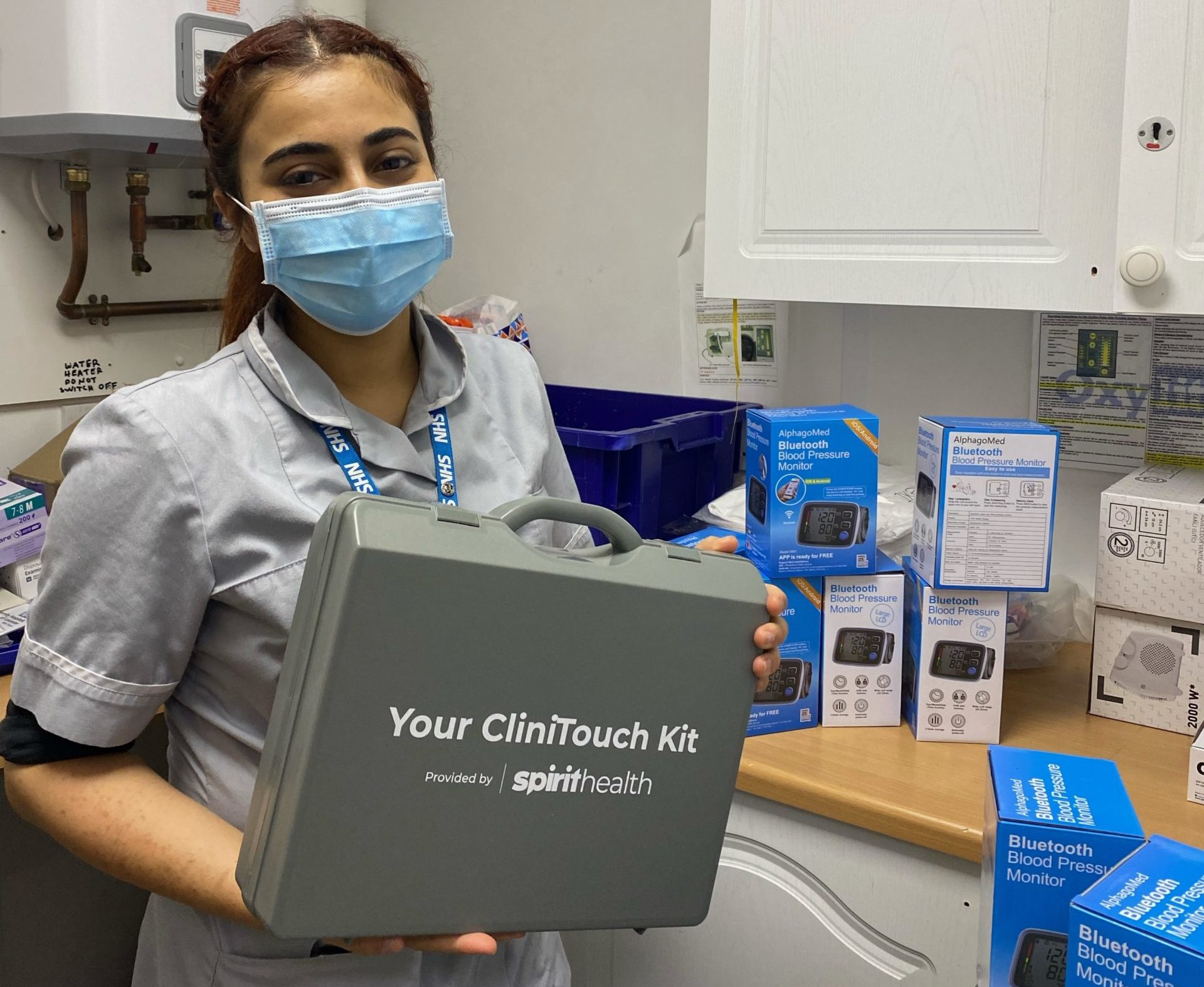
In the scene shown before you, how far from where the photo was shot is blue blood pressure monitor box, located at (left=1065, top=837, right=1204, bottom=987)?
0.47m

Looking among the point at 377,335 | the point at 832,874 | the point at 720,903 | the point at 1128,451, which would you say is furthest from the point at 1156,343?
the point at 377,335

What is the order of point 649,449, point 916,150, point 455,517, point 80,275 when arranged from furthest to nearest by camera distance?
point 80,275 < point 649,449 < point 916,150 < point 455,517

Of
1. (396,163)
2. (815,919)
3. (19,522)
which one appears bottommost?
(815,919)

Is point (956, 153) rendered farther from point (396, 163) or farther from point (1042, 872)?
point (1042, 872)

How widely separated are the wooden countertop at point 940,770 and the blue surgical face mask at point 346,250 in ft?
2.37

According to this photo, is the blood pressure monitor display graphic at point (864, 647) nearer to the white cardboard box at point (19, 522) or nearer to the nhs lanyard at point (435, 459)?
the nhs lanyard at point (435, 459)

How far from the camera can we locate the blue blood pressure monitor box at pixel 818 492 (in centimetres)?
138

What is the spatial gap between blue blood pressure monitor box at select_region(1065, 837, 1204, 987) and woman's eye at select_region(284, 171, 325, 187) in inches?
33.5

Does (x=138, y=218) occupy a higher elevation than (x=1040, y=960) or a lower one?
higher

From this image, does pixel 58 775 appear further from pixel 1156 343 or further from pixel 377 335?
pixel 1156 343

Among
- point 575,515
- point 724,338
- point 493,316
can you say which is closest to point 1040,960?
point 575,515

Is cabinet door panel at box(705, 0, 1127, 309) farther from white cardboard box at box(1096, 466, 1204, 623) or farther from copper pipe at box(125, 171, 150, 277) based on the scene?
copper pipe at box(125, 171, 150, 277)

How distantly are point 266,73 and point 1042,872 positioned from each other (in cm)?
89

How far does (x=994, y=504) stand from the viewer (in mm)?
1315
